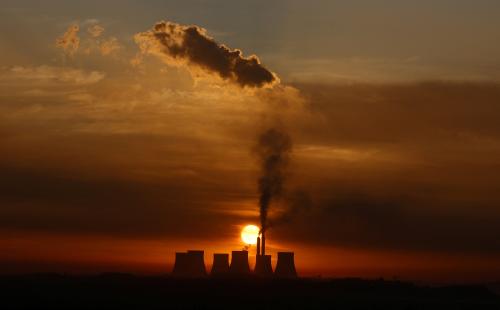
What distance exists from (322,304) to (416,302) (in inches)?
444

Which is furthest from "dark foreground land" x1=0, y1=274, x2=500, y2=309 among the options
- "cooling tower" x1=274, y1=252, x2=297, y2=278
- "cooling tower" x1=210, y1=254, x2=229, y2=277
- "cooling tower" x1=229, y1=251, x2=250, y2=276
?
"cooling tower" x1=210, y1=254, x2=229, y2=277

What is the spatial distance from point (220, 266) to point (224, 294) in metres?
18.5

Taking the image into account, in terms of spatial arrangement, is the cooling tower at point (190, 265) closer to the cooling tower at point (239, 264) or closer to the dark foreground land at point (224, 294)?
the cooling tower at point (239, 264)

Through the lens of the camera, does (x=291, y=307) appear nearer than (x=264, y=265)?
Yes

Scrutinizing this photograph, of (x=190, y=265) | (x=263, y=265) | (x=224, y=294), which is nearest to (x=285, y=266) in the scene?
(x=263, y=265)

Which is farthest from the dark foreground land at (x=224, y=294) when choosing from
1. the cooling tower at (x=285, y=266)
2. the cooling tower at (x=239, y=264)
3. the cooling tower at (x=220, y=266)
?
the cooling tower at (x=220, y=266)

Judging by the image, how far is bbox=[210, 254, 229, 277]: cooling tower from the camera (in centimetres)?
9606

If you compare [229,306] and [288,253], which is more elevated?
[288,253]

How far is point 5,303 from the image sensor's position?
68.6 meters

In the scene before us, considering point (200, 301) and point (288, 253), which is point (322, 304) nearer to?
point (200, 301)

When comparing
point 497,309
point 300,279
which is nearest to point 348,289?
point 300,279

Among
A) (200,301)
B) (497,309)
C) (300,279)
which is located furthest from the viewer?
(300,279)

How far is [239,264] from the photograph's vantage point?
311 feet

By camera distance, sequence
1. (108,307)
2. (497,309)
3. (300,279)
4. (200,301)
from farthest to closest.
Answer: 1. (300,279)
2. (497,309)
3. (200,301)
4. (108,307)
